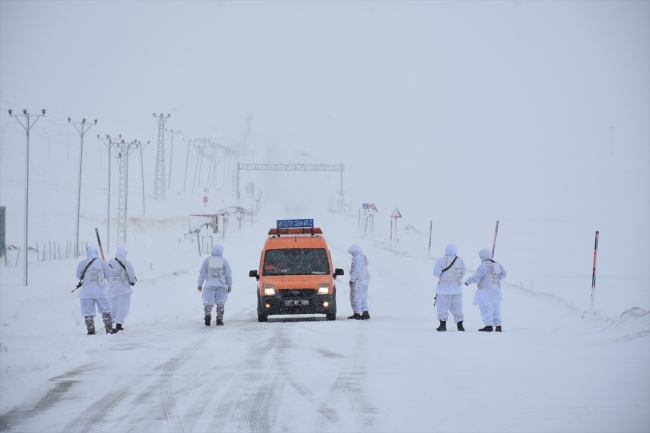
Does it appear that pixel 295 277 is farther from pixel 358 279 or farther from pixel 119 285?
pixel 119 285

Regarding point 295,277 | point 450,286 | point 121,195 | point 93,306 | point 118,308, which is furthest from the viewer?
point 121,195

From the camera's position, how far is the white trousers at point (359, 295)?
63.8 feet

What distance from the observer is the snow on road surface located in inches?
320

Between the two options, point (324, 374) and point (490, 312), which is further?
point (490, 312)

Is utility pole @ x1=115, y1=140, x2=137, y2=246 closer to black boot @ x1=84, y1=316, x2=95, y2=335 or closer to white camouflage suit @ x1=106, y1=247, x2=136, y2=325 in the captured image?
white camouflage suit @ x1=106, y1=247, x2=136, y2=325

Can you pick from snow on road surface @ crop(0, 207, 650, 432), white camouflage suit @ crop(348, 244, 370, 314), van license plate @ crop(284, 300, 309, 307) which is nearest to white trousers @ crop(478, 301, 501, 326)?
snow on road surface @ crop(0, 207, 650, 432)

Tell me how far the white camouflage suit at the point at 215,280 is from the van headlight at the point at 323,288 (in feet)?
6.94

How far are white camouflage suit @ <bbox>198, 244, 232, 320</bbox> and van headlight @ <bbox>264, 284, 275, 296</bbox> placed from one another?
3.32 feet

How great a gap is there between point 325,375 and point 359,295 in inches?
347

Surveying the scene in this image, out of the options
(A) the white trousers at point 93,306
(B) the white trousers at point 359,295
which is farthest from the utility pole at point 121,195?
(A) the white trousers at point 93,306

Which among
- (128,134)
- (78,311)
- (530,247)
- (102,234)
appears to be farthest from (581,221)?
(128,134)

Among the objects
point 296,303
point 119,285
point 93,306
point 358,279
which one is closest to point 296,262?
point 296,303

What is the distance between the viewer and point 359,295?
19.6 meters

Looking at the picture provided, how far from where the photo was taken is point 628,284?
36.1 m
